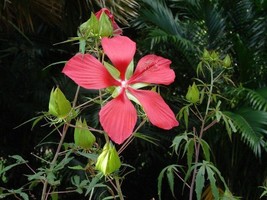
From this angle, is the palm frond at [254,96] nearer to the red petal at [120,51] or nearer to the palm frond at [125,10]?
the palm frond at [125,10]

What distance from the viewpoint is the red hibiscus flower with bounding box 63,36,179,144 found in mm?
646

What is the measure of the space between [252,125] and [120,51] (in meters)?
2.24

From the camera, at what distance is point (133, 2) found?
367 cm

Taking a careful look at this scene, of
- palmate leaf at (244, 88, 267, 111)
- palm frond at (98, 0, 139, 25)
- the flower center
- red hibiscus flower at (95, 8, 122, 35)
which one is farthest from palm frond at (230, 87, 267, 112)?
the flower center

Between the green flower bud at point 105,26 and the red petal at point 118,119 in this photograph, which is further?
the green flower bud at point 105,26

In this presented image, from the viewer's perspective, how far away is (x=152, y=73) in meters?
0.75

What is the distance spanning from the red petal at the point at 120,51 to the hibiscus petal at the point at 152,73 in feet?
0.07

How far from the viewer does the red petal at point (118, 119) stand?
2.08ft

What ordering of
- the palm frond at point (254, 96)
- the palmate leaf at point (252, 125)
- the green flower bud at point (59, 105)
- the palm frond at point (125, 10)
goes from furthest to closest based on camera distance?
the palm frond at point (125, 10), the palm frond at point (254, 96), the palmate leaf at point (252, 125), the green flower bud at point (59, 105)

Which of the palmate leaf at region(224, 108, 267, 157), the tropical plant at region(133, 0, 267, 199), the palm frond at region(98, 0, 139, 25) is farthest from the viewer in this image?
the palm frond at region(98, 0, 139, 25)

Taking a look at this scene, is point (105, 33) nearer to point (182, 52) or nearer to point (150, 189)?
point (182, 52)

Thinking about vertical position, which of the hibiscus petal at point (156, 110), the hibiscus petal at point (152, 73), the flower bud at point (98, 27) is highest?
the flower bud at point (98, 27)

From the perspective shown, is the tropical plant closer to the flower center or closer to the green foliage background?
the green foliage background

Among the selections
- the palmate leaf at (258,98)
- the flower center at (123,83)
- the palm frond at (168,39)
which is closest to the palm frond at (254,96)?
the palmate leaf at (258,98)
